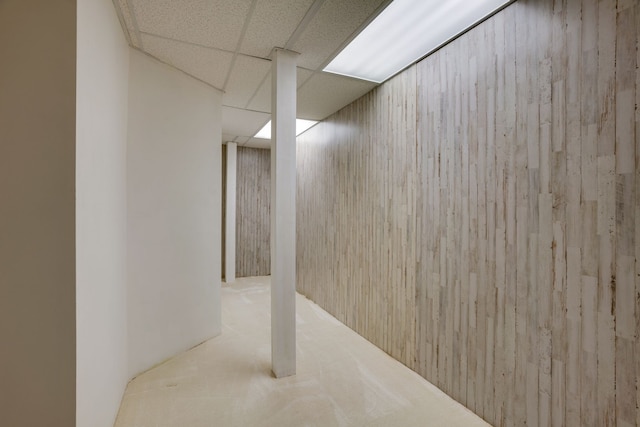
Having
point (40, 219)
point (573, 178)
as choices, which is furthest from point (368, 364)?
point (40, 219)

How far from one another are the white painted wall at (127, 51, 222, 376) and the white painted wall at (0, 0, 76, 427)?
1226 mm

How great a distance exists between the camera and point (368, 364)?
9.22 ft

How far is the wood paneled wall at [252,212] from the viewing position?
654cm

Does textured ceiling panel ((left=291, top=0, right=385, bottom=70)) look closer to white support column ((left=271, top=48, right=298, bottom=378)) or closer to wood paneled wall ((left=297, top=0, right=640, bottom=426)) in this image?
white support column ((left=271, top=48, right=298, bottom=378))

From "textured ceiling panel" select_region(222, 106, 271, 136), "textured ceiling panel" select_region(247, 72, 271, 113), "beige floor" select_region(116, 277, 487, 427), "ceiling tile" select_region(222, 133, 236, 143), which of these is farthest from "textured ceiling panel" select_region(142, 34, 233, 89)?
"beige floor" select_region(116, 277, 487, 427)

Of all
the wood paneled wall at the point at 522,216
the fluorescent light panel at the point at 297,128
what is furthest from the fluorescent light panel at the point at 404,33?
the fluorescent light panel at the point at 297,128

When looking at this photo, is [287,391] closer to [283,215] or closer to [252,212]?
[283,215]

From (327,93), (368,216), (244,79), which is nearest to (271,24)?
(244,79)

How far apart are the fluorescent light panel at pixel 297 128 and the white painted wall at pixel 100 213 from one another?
2580 millimetres

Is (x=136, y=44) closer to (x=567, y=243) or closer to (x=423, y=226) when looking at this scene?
(x=423, y=226)

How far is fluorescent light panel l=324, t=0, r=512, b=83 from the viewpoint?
1.98m

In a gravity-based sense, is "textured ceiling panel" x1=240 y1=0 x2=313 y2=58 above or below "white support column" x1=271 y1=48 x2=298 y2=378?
above

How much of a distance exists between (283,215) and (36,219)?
1.57m

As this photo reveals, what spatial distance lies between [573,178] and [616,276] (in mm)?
509
